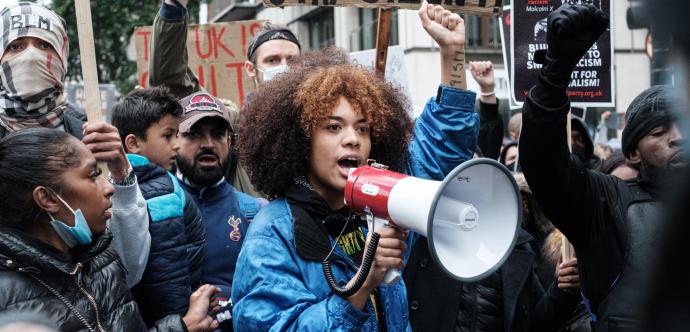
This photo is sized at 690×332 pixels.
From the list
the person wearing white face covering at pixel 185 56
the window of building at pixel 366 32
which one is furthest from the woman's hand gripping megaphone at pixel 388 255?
the window of building at pixel 366 32

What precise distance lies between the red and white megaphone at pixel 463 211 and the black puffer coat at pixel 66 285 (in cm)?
84

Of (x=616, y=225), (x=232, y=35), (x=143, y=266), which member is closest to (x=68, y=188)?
(x=143, y=266)

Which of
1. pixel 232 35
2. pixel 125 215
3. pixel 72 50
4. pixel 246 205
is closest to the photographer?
pixel 125 215

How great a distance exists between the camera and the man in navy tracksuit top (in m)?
3.23

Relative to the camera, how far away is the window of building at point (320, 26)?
25.2m

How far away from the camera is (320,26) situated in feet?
85.4

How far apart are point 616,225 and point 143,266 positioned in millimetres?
1621

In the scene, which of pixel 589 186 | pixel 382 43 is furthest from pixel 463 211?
pixel 382 43

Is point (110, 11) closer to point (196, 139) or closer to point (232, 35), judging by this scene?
point (232, 35)

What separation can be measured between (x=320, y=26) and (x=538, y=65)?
22.5 m

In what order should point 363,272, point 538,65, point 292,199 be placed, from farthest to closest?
1. point 538,65
2. point 292,199
3. point 363,272

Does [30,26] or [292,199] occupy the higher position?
[30,26]

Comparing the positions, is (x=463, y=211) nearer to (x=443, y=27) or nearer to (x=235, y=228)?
(x=443, y=27)

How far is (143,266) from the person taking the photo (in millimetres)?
2674
